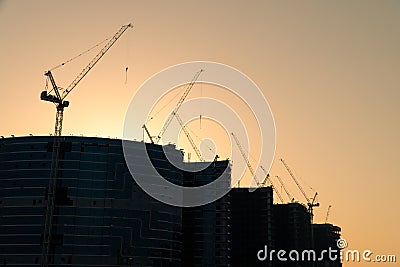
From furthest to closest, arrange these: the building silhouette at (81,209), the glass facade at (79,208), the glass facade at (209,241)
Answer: the glass facade at (209,241) < the building silhouette at (81,209) < the glass facade at (79,208)

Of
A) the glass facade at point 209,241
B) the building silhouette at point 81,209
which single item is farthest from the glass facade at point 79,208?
the glass facade at point 209,241

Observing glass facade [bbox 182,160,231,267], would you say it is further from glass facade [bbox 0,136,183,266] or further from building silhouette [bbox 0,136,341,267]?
glass facade [bbox 0,136,183,266]

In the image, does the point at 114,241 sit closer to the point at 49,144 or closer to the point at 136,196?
the point at 136,196

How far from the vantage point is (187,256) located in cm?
19825

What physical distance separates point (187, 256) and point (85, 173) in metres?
59.7

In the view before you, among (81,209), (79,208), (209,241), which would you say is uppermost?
(79,208)

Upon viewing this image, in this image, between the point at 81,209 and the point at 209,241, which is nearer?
the point at 81,209

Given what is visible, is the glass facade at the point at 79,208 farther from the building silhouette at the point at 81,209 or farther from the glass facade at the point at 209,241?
the glass facade at the point at 209,241

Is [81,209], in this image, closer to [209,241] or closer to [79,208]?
[79,208]

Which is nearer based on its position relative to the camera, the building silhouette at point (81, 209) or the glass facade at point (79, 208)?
the glass facade at point (79, 208)

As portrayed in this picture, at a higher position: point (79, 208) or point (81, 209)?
point (79, 208)

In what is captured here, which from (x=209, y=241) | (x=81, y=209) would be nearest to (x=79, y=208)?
(x=81, y=209)

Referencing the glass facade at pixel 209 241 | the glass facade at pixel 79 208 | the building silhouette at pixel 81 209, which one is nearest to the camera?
the glass facade at pixel 79 208

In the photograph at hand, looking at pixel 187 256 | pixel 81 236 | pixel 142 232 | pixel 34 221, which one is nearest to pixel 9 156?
pixel 34 221
